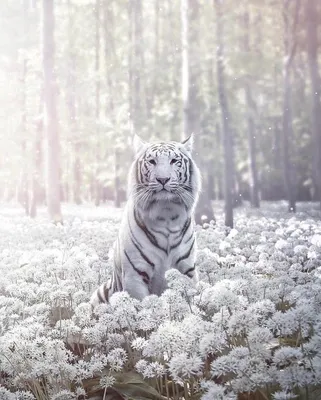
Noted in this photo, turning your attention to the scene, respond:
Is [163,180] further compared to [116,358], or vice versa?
[163,180]

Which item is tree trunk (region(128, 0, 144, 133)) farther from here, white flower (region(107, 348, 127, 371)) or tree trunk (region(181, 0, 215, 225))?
white flower (region(107, 348, 127, 371))

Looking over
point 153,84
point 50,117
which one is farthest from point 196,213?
→ point 153,84

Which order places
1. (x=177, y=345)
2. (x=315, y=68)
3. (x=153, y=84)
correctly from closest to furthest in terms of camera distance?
(x=177, y=345) < (x=315, y=68) < (x=153, y=84)

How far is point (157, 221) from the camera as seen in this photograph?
3668 millimetres

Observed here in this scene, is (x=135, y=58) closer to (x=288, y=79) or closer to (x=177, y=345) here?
(x=288, y=79)

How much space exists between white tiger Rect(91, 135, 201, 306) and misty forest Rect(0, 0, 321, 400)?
368 millimetres

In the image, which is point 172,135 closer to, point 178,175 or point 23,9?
point 23,9

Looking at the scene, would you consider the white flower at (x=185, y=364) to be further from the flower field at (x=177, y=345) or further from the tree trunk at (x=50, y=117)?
the tree trunk at (x=50, y=117)

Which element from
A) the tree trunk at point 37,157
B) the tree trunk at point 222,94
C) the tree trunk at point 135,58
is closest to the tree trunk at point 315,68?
the tree trunk at point 222,94

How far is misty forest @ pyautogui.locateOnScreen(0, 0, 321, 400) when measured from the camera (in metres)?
2.16

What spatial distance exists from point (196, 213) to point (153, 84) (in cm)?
1044

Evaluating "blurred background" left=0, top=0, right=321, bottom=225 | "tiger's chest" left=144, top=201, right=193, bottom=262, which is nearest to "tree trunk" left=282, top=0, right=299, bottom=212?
"blurred background" left=0, top=0, right=321, bottom=225

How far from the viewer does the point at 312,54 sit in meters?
9.10

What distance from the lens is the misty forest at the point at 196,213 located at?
216 centimetres
